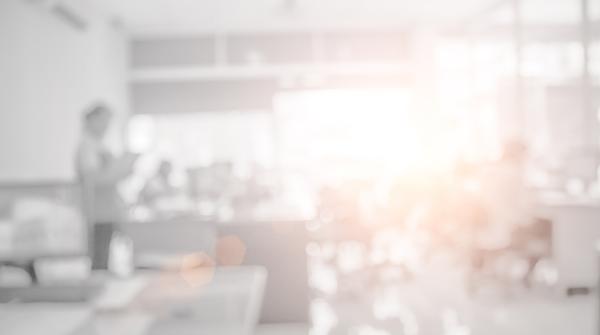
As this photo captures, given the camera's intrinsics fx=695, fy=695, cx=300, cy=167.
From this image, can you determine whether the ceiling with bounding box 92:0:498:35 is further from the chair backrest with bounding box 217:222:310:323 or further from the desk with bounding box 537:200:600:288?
the chair backrest with bounding box 217:222:310:323

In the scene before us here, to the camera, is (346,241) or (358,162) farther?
(358,162)

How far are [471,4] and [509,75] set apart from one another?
1141mm

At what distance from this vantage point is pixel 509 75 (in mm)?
9781

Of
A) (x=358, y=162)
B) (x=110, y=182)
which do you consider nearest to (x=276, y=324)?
(x=110, y=182)

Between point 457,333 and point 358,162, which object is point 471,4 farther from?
point 457,333

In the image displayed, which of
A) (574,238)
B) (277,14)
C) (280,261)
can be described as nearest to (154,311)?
(280,261)

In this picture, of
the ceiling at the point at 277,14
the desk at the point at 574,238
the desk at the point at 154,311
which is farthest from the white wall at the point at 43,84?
the desk at the point at 574,238

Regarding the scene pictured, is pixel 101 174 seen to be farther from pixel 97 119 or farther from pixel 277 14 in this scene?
pixel 277 14

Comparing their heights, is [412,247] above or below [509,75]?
below

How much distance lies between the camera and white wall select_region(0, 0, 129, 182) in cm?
653

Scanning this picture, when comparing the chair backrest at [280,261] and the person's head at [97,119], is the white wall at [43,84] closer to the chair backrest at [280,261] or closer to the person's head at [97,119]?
the person's head at [97,119]

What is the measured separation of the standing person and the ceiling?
528 cm

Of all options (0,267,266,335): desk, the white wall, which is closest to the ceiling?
the white wall

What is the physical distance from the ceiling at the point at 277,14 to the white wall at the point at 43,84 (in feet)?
2.69
